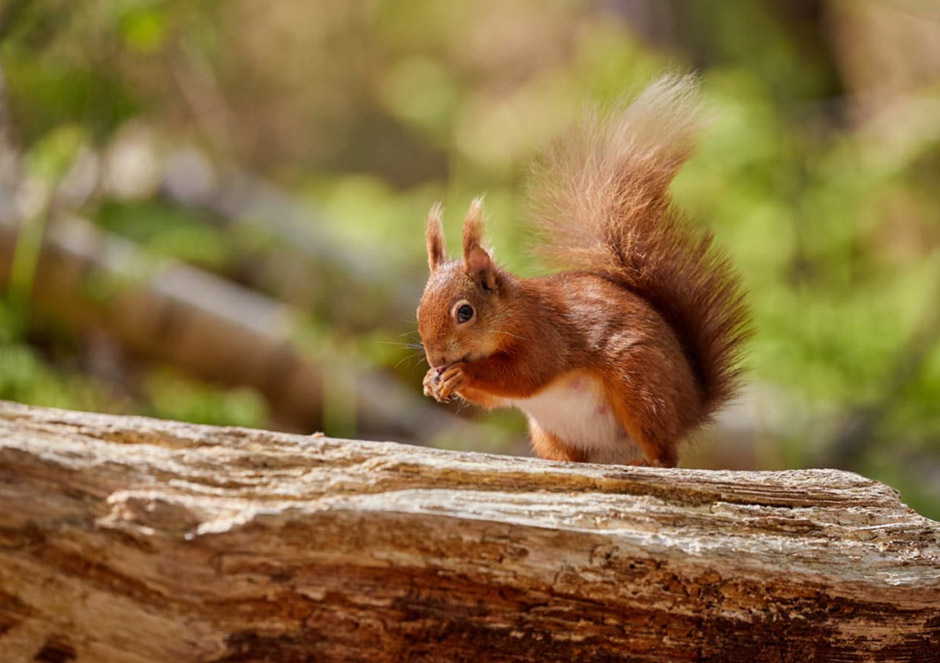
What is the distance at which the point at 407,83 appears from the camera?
5.24 meters

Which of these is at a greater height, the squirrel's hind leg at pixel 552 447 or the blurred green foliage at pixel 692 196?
the blurred green foliage at pixel 692 196

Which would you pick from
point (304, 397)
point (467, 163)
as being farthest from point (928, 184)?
point (304, 397)

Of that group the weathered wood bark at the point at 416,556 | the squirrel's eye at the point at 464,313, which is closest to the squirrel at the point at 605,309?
the squirrel's eye at the point at 464,313

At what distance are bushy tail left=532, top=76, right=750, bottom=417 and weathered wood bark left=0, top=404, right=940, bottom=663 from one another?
419mm

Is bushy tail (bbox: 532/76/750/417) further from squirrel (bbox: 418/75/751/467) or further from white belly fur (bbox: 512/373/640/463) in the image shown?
white belly fur (bbox: 512/373/640/463)

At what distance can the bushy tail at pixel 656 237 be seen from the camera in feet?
6.30

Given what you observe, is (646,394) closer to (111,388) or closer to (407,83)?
(111,388)

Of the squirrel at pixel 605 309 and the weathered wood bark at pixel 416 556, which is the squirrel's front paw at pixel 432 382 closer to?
the squirrel at pixel 605 309

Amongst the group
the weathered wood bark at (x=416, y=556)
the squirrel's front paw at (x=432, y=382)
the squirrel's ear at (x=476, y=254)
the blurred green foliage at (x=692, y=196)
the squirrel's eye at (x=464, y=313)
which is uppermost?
the blurred green foliage at (x=692, y=196)

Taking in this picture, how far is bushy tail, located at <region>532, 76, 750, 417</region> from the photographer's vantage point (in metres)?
1.92

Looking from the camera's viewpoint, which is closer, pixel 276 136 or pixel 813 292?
pixel 813 292

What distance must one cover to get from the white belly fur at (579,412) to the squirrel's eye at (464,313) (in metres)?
0.18

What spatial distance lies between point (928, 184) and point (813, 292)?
1049mm

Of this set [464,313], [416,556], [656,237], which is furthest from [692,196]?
[416,556]
